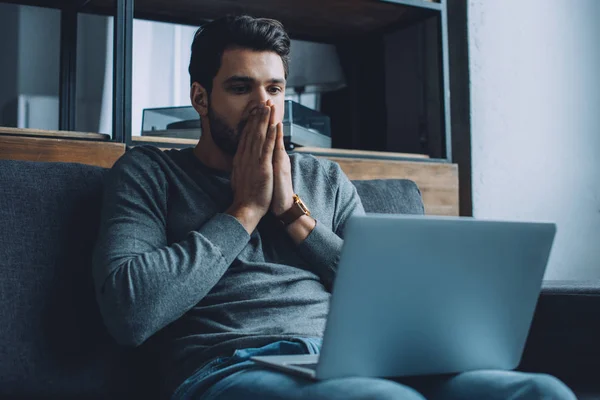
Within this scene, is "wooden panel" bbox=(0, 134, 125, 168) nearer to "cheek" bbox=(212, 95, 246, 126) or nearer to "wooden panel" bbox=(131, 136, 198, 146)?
"wooden panel" bbox=(131, 136, 198, 146)

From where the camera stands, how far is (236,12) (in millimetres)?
2217

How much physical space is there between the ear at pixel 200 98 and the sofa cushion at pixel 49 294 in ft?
0.99

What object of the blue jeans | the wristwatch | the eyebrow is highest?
the eyebrow

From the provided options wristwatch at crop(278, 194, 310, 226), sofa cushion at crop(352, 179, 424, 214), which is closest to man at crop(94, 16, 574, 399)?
wristwatch at crop(278, 194, 310, 226)

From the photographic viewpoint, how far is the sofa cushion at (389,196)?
1713 mm

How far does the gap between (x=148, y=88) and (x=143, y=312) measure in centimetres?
107

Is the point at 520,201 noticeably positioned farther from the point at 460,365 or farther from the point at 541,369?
the point at 460,365

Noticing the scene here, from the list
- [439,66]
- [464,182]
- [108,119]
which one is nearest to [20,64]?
[108,119]

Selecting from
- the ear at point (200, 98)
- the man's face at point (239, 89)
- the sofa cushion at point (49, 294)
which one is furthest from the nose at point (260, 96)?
the sofa cushion at point (49, 294)

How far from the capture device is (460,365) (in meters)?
1.01

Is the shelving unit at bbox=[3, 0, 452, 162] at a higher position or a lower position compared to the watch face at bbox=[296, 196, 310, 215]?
higher

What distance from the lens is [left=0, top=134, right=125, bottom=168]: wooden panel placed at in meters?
1.60

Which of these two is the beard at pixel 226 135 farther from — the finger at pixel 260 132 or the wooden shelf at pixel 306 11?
the wooden shelf at pixel 306 11

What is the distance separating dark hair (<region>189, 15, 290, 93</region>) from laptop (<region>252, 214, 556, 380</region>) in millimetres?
699
